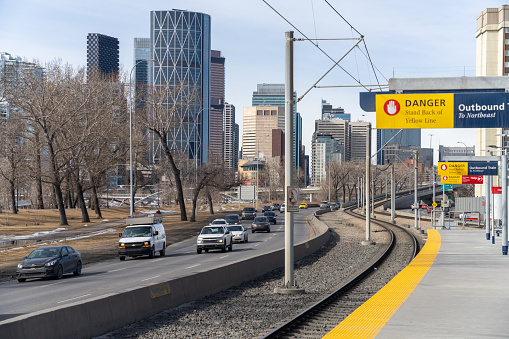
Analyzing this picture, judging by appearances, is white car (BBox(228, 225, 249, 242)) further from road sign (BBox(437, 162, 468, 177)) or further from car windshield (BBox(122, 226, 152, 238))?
road sign (BBox(437, 162, 468, 177))

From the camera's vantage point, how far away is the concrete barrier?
11.1 meters

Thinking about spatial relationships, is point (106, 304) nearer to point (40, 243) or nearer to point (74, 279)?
point (74, 279)

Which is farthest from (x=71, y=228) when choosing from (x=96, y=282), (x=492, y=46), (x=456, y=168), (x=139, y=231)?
(x=492, y=46)

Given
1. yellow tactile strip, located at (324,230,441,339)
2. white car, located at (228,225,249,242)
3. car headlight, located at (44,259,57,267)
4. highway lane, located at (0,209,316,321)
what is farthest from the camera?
white car, located at (228,225,249,242)

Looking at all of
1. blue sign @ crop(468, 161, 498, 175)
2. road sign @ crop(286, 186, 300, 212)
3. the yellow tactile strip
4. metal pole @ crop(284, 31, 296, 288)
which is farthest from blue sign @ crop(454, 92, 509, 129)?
blue sign @ crop(468, 161, 498, 175)

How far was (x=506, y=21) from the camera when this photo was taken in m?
137

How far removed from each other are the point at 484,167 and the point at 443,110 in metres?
21.5

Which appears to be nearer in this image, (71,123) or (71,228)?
(71,228)

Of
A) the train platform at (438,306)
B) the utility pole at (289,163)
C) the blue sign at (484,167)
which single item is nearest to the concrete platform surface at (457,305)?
the train platform at (438,306)

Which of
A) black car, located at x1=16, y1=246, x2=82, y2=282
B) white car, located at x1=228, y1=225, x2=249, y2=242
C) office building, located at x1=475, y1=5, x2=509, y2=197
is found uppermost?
office building, located at x1=475, y1=5, x2=509, y2=197

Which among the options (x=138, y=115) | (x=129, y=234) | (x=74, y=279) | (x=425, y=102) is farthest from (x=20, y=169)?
(x=425, y=102)

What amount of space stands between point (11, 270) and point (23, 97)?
29443 mm

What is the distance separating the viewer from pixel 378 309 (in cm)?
1577

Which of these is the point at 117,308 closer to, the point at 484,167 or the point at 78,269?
the point at 78,269
